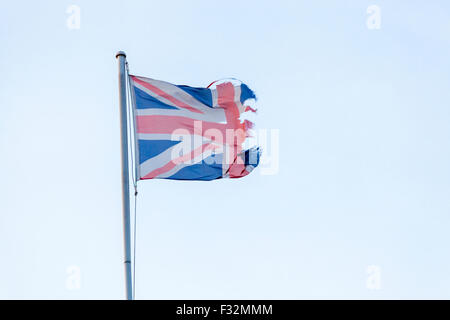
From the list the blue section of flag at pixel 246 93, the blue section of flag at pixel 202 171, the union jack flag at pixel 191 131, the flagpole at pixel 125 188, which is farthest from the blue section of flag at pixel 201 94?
the flagpole at pixel 125 188

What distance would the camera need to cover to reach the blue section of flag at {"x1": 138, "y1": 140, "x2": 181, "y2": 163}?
1253cm

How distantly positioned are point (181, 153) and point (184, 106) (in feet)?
3.96

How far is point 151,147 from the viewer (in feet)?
41.7

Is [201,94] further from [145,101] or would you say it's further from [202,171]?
[202,171]

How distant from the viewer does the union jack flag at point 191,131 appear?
1277 centimetres

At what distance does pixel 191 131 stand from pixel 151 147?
1.22m

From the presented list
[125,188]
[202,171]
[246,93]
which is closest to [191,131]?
[202,171]

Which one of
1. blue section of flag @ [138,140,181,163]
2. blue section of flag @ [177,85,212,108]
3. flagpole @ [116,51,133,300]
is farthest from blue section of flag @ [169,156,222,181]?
blue section of flag @ [177,85,212,108]
